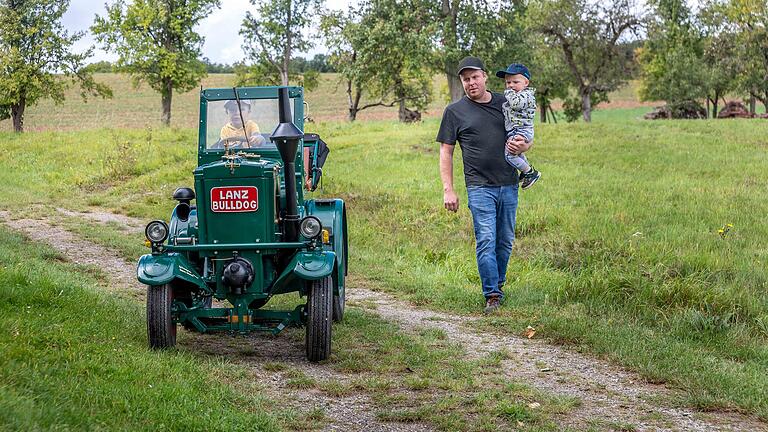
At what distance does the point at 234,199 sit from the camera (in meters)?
6.41

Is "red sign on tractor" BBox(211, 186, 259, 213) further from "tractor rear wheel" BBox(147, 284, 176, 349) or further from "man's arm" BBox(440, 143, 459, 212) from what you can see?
"man's arm" BBox(440, 143, 459, 212)

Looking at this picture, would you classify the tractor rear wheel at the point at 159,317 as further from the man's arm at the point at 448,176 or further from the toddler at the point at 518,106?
the toddler at the point at 518,106

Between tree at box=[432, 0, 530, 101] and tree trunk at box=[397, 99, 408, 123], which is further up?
tree at box=[432, 0, 530, 101]

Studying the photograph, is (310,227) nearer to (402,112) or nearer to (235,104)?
(235,104)

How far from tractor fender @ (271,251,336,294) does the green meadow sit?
2.24ft

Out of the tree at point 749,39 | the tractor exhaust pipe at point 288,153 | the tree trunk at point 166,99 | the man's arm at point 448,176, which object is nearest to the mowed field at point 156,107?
the tree at point 749,39

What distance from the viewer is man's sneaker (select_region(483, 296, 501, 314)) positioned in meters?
8.41

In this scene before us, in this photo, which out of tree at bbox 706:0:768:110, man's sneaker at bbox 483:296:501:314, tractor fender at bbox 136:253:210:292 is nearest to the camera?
tractor fender at bbox 136:253:210:292

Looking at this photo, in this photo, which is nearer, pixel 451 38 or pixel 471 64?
pixel 471 64

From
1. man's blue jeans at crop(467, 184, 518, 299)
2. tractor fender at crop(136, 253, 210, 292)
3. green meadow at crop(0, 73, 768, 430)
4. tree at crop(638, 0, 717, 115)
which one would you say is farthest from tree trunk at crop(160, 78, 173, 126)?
tractor fender at crop(136, 253, 210, 292)

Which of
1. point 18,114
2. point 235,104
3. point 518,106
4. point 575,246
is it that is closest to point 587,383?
point 518,106

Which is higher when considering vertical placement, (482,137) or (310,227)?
(482,137)

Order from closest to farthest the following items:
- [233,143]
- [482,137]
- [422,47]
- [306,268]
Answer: [306,268]
[233,143]
[482,137]
[422,47]

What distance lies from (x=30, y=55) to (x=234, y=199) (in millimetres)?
37804
